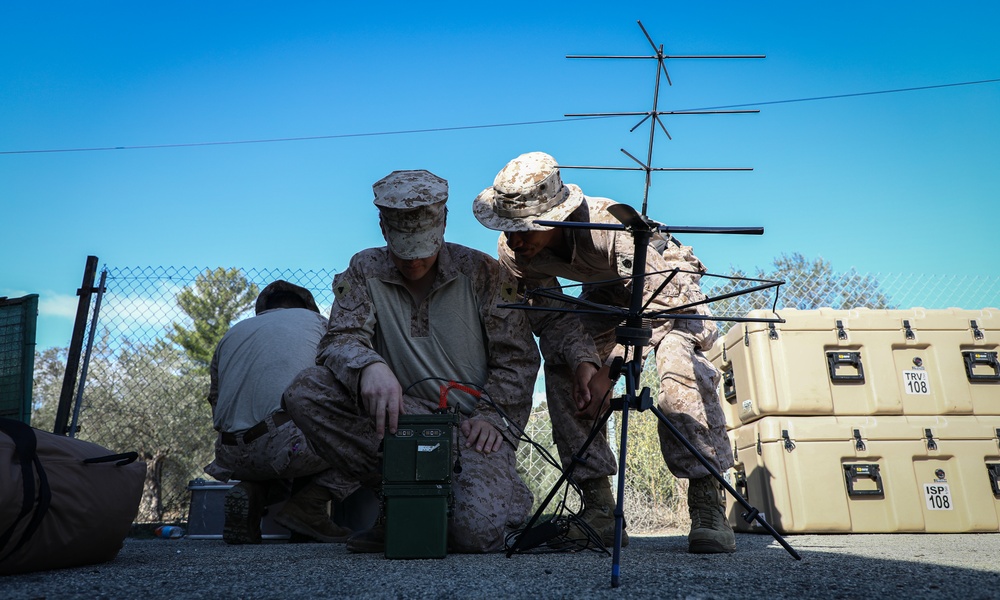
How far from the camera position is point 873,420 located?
4.58 meters

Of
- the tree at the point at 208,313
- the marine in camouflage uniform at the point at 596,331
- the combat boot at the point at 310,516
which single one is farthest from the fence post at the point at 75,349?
the tree at the point at 208,313

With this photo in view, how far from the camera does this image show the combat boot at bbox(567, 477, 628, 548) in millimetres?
2834

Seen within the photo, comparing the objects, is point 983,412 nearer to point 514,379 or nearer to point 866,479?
point 866,479

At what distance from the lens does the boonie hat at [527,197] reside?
9.87 ft

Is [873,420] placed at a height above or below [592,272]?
below

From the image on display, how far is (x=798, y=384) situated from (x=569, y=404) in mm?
2212

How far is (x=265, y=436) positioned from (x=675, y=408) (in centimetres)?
209

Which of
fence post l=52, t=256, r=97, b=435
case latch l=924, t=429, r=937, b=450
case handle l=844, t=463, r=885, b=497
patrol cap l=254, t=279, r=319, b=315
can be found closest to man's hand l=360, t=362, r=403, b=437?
patrol cap l=254, t=279, r=319, b=315

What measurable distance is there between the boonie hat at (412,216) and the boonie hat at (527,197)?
0.27 meters

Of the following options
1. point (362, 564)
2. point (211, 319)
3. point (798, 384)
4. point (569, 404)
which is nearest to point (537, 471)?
point (798, 384)

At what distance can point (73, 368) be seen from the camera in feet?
16.6

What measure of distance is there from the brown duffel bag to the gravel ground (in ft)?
0.19

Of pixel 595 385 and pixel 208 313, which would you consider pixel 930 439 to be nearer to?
pixel 595 385

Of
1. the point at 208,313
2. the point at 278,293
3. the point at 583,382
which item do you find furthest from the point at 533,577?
the point at 208,313
